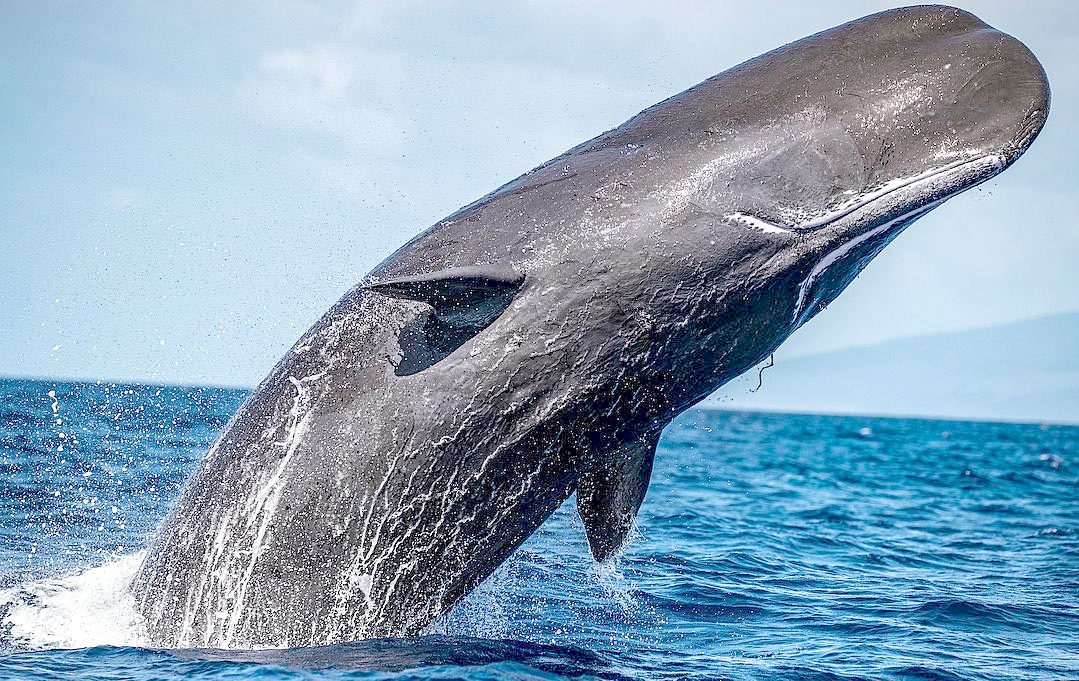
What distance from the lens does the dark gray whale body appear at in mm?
7223

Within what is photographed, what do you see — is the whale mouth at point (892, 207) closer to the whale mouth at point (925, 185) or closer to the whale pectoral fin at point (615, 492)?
the whale mouth at point (925, 185)

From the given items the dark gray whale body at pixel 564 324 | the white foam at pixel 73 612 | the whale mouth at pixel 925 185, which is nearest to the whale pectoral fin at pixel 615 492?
the dark gray whale body at pixel 564 324

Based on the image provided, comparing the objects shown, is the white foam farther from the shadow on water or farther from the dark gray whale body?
the shadow on water

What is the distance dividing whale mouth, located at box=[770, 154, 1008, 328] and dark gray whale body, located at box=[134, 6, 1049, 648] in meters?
0.01

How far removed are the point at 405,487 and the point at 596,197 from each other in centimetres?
250

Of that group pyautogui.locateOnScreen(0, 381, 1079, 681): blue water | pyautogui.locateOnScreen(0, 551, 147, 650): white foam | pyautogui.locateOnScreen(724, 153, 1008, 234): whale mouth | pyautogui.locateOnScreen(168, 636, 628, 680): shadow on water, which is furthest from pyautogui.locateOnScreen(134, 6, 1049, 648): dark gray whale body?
pyautogui.locateOnScreen(0, 381, 1079, 681): blue water

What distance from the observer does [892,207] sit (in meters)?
7.17

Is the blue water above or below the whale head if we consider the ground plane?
below

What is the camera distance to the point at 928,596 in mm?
13922

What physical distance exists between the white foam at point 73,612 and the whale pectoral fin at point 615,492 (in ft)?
12.0

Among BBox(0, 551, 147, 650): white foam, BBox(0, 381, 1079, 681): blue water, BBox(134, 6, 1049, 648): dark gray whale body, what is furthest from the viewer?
BBox(0, 551, 147, 650): white foam

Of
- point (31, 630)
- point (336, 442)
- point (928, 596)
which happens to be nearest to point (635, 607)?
point (928, 596)

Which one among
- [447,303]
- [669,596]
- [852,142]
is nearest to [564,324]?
[447,303]

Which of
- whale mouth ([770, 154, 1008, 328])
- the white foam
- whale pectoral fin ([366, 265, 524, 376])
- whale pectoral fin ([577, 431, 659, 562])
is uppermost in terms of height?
whale mouth ([770, 154, 1008, 328])
